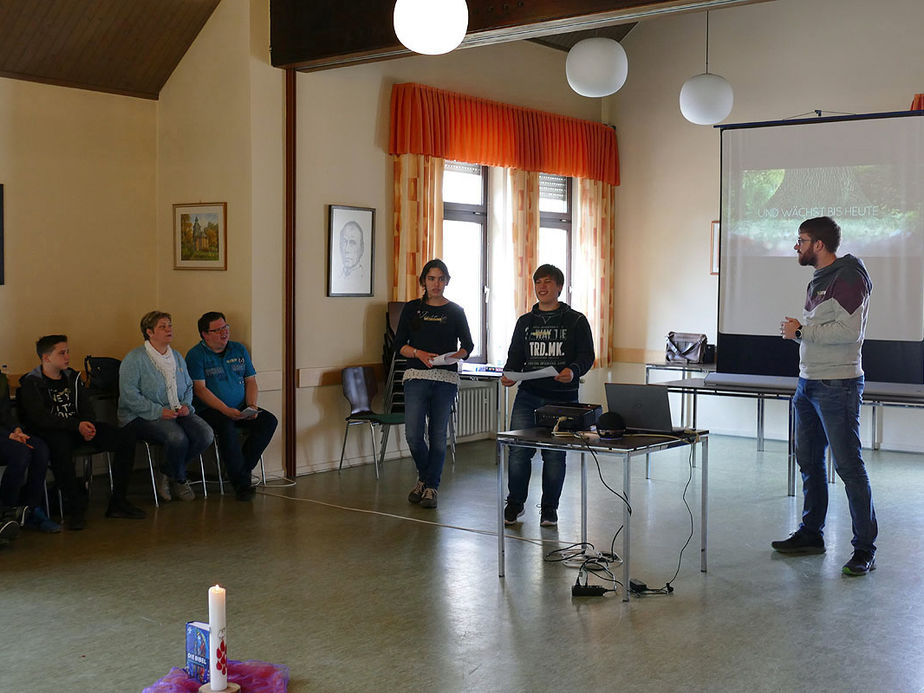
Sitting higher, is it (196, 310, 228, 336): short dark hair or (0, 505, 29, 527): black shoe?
(196, 310, 228, 336): short dark hair

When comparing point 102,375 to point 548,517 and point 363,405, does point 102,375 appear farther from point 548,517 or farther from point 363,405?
point 548,517

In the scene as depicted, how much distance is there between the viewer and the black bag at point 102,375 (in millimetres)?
6523

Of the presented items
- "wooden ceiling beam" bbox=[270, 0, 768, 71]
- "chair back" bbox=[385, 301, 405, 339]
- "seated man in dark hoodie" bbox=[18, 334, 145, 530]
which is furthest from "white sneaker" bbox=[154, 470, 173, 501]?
"wooden ceiling beam" bbox=[270, 0, 768, 71]

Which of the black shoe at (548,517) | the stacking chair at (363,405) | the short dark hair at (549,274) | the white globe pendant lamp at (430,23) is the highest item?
the white globe pendant lamp at (430,23)

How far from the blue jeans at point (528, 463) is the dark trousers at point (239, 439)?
1.76 m

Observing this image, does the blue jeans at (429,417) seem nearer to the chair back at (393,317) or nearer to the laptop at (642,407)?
the chair back at (393,317)

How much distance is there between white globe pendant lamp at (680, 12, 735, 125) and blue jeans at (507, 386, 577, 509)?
3205mm

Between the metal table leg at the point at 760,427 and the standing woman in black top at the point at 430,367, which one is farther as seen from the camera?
the metal table leg at the point at 760,427

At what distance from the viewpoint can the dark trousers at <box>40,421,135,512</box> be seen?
18.4ft

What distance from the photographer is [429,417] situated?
6172 millimetres

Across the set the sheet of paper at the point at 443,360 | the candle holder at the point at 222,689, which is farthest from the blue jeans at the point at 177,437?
the candle holder at the point at 222,689

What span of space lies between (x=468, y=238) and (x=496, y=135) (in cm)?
87

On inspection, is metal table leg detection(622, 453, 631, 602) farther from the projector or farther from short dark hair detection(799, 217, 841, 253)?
short dark hair detection(799, 217, 841, 253)

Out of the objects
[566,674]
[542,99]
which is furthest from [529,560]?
[542,99]
